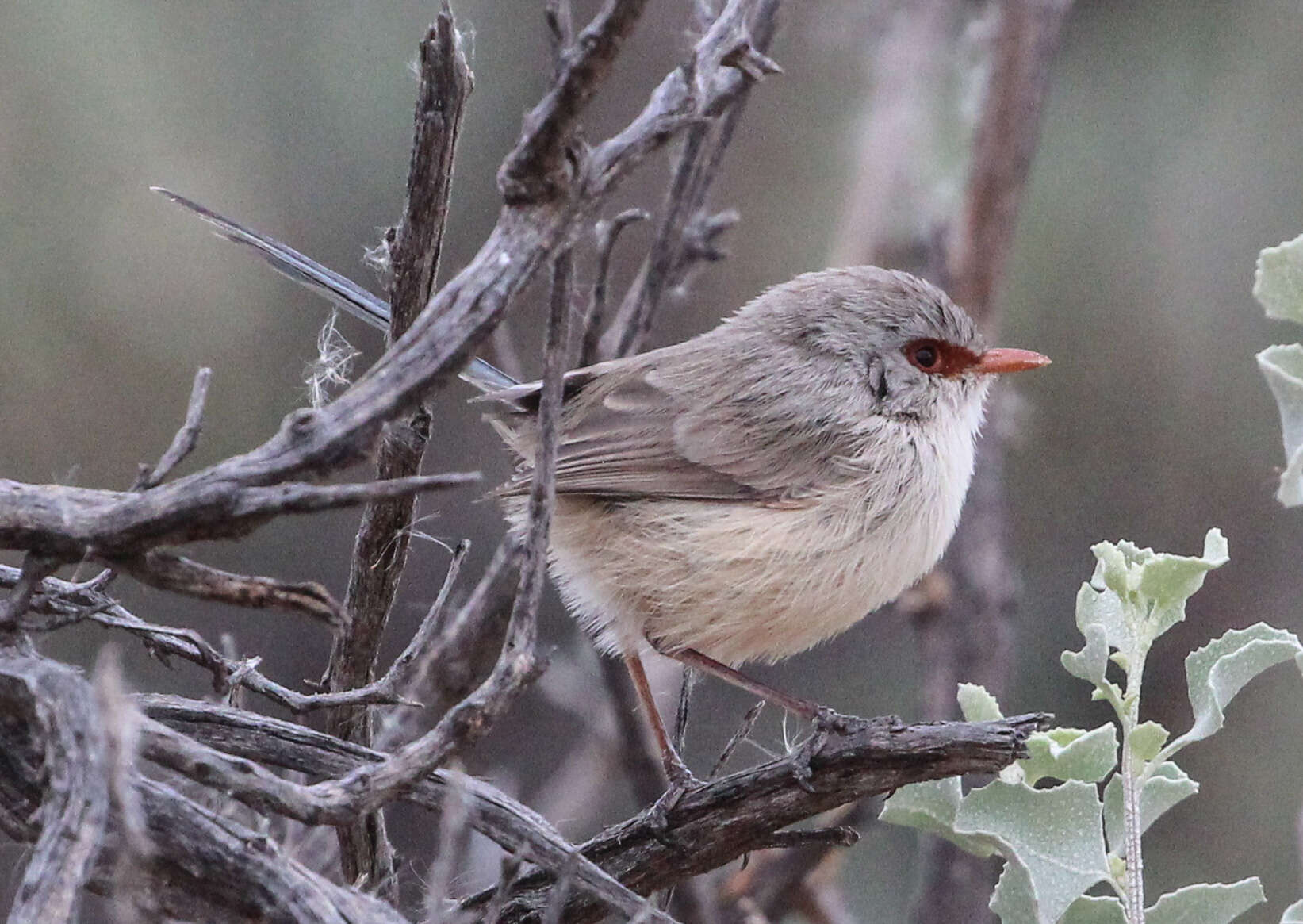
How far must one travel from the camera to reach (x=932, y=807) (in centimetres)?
221

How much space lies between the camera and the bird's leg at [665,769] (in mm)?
2424

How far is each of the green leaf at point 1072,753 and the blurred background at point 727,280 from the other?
90.8 inches

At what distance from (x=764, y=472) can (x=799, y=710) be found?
588 mm

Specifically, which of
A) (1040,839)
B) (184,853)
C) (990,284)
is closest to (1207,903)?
(1040,839)

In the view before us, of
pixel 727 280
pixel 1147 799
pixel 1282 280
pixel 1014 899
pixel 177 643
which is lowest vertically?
pixel 1014 899

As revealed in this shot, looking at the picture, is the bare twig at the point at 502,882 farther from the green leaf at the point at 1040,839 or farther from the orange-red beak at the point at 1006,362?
the orange-red beak at the point at 1006,362

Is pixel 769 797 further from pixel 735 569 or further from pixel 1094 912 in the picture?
pixel 735 569

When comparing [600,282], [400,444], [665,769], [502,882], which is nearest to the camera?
[502,882]

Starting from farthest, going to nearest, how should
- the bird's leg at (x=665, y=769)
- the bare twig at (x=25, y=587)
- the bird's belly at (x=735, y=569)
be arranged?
the bird's belly at (x=735, y=569) → the bird's leg at (x=665, y=769) → the bare twig at (x=25, y=587)

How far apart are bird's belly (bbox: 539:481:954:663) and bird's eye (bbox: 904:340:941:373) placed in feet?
1.72

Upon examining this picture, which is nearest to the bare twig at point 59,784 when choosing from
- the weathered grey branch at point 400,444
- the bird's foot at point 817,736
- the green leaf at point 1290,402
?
the weathered grey branch at point 400,444

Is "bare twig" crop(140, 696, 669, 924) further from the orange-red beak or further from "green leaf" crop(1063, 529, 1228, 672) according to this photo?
the orange-red beak

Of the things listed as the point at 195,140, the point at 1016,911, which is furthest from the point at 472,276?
the point at 195,140

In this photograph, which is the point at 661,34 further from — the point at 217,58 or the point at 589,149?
the point at 589,149
